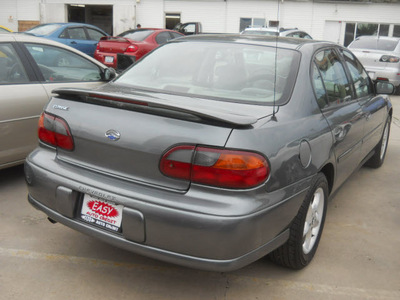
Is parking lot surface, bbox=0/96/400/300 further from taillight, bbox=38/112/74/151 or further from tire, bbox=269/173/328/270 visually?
taillight, bbox=38/112/74/151

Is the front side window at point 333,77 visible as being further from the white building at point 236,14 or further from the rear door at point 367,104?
the white building at point 236,14

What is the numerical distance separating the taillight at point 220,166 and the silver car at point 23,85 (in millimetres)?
2324

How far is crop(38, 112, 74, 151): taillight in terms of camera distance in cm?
262

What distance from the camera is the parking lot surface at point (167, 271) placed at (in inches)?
104

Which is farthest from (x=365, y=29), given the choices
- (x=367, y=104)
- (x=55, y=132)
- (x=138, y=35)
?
(x=55, y=132)

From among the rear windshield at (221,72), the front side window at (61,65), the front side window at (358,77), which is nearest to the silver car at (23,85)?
the front side window at (61,65)

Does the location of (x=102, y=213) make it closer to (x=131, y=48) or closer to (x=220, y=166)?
(x=220, y=166)

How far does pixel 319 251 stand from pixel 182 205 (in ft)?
4.75

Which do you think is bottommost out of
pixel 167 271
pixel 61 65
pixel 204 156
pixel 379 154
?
pixel 167 271

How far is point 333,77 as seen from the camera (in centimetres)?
341

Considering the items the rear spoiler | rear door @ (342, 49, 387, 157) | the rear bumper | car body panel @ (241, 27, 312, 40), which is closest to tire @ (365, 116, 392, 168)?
rear door @ (342, 49, 387, 157)

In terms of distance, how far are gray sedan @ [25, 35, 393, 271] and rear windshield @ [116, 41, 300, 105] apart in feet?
0.04

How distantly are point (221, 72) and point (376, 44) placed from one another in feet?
33.3

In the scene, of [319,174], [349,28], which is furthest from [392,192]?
[349,28]
